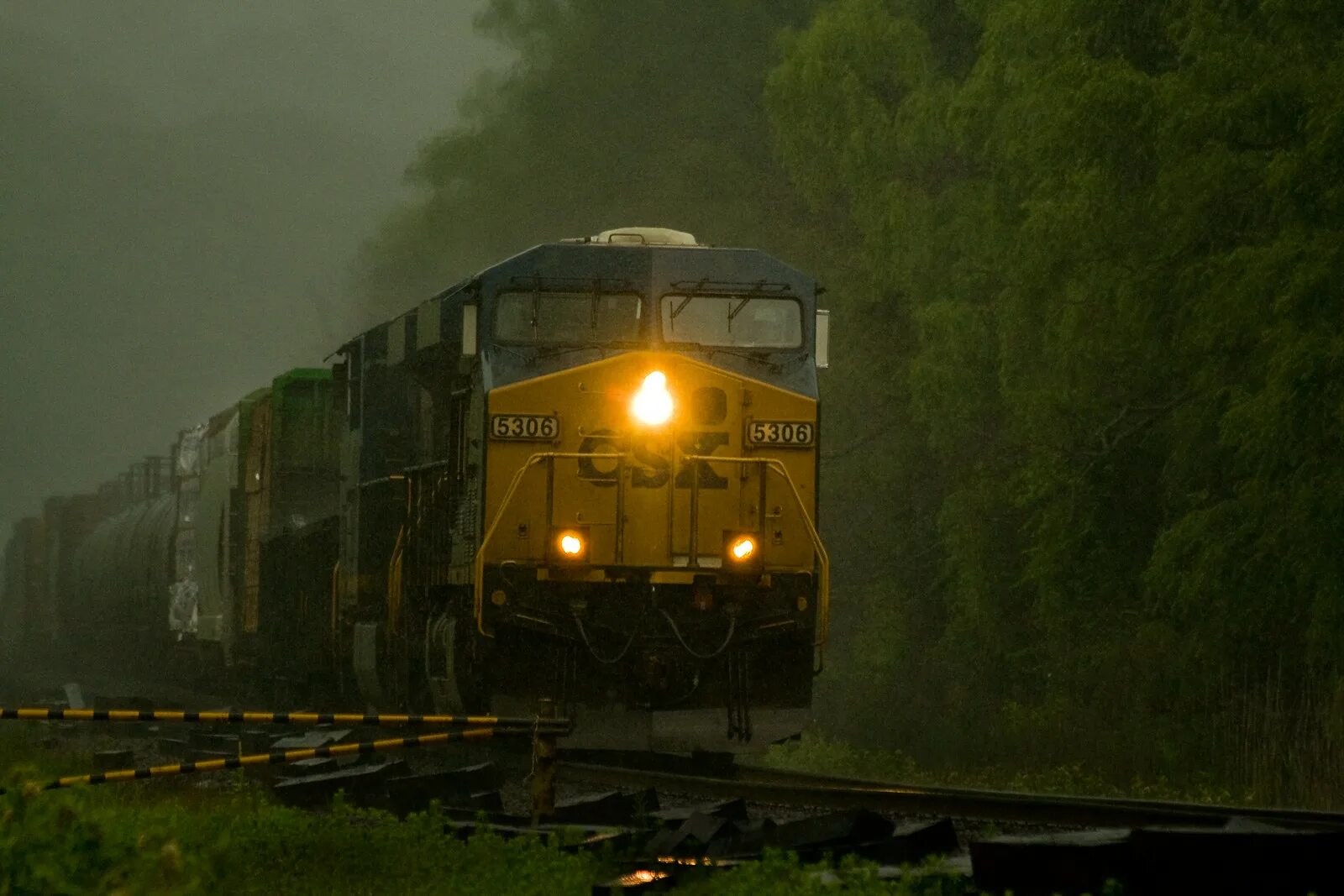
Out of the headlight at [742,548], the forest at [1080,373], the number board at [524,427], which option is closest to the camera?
A: the headlight at [742,548]

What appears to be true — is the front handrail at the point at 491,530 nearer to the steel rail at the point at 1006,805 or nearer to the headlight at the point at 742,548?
the headlight at the point at 742,548

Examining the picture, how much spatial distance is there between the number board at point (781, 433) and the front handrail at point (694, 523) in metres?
0.14

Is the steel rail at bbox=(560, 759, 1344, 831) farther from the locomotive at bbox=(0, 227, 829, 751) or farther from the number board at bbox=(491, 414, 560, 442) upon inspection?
the number board at bbox=(491, 414, 560, 442)

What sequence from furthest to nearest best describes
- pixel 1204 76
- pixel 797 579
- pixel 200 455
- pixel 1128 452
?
pixel 200 455
pixel 1128 452
pixel 1204 76
pixel 797 579

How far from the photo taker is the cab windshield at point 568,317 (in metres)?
14.2

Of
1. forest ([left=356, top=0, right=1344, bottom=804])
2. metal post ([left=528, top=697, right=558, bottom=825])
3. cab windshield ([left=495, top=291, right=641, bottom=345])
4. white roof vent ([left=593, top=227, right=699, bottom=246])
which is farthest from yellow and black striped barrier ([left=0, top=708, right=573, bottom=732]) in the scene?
white roof vent ([left=593, top=227, right=699, bottom=246])

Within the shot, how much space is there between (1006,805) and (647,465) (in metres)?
4.97

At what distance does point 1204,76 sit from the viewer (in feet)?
54.9

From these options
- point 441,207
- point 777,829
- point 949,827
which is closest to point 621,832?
point 777,829

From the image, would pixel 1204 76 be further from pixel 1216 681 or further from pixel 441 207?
pixel 441 207

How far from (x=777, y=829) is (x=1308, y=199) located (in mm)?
8749

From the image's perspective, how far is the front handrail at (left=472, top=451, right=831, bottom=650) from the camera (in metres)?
13.5

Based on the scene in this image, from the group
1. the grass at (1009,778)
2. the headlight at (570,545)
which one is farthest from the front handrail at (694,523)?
the grass at (1009,778)

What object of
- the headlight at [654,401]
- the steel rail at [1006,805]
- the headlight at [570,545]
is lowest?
the steel rail at [1006,805]
